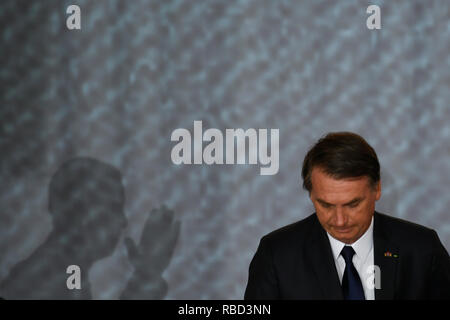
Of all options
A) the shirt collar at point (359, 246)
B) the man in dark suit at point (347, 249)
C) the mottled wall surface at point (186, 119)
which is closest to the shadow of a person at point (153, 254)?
the mottled wall surface at point (186, 119)

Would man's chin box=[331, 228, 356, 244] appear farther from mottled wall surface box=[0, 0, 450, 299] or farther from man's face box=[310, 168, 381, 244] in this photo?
mottled wall surface box=[0, 0, 450, 299]

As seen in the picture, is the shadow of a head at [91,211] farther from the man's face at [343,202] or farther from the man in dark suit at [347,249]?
the man's face at [343,202]

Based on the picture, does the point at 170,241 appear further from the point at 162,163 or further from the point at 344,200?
the point at 344,200

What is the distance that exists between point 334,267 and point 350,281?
55mm

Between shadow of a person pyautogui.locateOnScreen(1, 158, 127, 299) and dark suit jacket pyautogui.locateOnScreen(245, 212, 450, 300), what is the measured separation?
0.90m

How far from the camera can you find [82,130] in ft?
7.42

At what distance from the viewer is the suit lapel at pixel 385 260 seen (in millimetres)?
1417

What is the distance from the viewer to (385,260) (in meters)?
1.45

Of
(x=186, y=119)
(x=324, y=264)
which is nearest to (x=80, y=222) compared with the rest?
(x=186, y=119)

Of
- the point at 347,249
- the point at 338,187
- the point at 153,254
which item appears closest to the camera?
the point at 338,187

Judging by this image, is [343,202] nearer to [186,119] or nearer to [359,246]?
[359,246]

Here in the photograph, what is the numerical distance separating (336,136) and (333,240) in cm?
28

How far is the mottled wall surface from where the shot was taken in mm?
2193

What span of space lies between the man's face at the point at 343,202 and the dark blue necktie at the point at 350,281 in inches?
2.3
